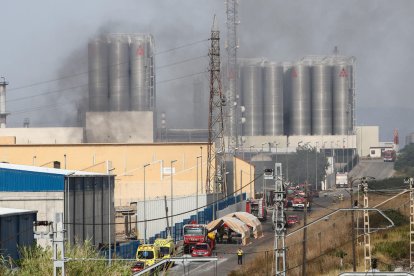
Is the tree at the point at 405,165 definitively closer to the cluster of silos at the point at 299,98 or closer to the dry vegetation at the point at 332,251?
→ the cluster of silos at the point at 299,98

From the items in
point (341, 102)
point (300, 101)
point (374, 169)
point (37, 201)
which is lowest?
point (374, 169)

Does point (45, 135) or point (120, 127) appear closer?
point (120, 127)

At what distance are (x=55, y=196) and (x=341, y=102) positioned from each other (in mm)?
137282

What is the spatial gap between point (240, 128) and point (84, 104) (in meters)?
39.6

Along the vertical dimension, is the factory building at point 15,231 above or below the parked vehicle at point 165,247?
above

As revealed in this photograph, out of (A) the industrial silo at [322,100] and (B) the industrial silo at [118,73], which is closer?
(B) the industrial silo at [118,73]

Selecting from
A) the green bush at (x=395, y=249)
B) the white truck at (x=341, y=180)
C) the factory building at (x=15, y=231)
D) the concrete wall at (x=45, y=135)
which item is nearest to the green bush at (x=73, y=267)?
the factory building at (x=15, y=231)

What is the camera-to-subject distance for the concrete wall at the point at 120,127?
144 m

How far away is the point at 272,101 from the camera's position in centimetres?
19475

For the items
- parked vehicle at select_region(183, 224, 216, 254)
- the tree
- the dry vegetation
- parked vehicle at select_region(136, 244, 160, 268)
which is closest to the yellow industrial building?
the dry vegetation

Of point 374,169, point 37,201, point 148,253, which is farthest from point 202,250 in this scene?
point 374,169

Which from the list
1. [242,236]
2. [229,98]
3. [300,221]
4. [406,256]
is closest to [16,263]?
[406,256]

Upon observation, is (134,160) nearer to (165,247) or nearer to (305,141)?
(165,247)

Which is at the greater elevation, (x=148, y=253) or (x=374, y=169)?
(x=374, y=169)
